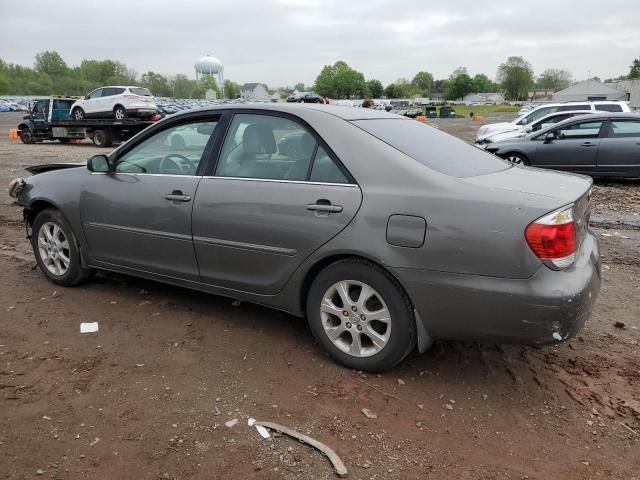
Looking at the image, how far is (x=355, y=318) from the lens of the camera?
3.31 metres

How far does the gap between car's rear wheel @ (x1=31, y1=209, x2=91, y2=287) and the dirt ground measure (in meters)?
0.36

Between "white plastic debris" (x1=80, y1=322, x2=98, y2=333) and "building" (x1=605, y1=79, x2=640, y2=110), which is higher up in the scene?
"building" (x1=605, y1=79, x2=640, y2=110)

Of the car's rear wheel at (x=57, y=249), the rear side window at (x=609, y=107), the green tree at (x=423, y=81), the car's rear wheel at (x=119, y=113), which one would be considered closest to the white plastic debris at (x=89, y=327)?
the car's rear wheel at (x=57, y=249)

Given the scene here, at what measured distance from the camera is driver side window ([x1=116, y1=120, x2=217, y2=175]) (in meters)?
4.03

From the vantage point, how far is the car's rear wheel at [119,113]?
76.1 ft

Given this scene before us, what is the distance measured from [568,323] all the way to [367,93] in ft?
512

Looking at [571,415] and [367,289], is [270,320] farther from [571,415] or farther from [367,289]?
[571,415]

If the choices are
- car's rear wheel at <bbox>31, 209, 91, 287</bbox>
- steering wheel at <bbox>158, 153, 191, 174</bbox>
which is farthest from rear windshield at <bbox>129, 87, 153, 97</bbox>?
steering wheel at <bbox>158, 153, 191, 174</bbox>

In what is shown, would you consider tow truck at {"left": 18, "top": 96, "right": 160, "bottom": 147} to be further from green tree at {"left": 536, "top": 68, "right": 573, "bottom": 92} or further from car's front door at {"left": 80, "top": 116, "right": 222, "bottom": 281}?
green tree at {"left": 536, "top": 68, "right": 573, "bottom": 92}

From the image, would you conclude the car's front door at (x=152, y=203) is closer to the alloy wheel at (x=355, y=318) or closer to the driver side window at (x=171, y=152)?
the driver side window at (x=171, y=152)

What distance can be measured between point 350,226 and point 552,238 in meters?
1.10

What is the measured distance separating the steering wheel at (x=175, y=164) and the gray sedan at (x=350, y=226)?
1 cm

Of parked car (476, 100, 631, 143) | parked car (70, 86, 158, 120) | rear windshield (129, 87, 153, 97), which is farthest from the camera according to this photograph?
rear windshield (129, 87, 153, 97)

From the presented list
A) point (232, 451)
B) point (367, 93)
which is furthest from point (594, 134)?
point (367, 93)
